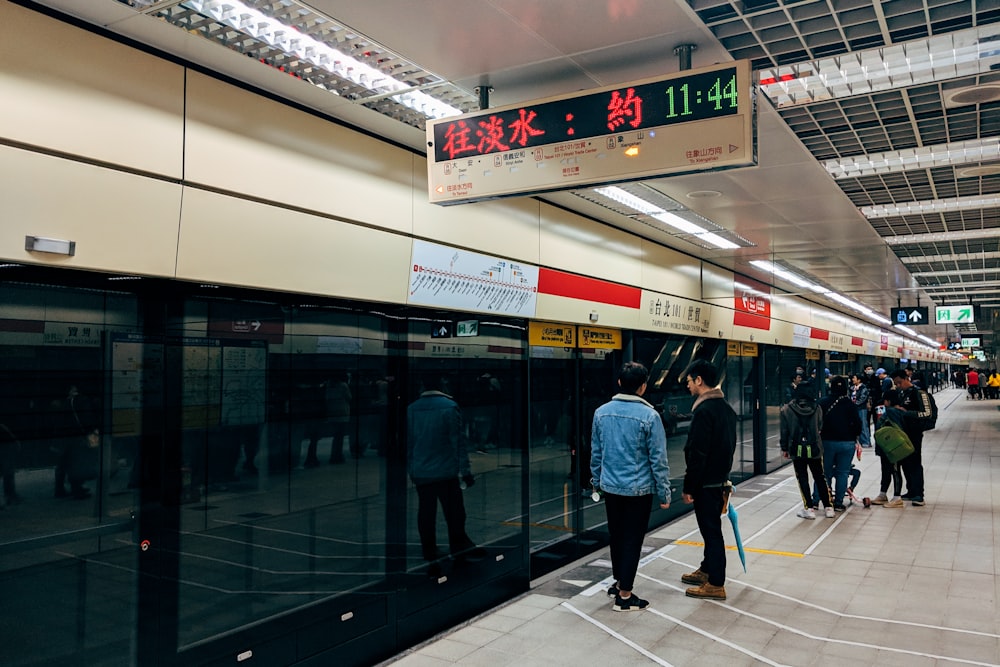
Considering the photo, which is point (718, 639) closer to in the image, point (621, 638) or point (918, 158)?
point (621, 638)

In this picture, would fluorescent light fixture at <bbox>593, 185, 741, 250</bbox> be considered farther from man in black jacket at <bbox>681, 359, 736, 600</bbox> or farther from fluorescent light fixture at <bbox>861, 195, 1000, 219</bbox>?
man in black jacket at <bbox>681, 359, 736, 600</bbox>

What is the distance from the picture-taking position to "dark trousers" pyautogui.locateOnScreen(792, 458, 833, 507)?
7.39 m

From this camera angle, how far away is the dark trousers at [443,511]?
4.42 m

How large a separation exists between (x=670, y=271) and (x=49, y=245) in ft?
20.6

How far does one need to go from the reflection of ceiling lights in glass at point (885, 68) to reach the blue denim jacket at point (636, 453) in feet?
6.37

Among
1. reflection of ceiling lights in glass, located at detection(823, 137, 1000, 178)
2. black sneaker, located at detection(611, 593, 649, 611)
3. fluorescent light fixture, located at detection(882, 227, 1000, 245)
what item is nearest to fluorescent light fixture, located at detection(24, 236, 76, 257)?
black sneaker, located at detection(611, 593, 649, 611)

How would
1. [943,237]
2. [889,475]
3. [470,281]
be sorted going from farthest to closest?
[889,475], [943,237], [470,281]

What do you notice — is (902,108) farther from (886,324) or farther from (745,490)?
(886,324)

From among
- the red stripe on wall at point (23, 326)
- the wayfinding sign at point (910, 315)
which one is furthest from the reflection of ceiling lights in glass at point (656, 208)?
the wayfinding sign at point (910, 315)

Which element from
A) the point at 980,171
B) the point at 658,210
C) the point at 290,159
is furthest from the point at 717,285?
the point at 290,159

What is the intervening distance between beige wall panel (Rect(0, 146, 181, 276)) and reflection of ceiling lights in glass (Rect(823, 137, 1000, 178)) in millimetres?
4184

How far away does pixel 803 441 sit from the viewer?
7.36 m

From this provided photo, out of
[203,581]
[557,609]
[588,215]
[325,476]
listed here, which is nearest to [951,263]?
[588,215]

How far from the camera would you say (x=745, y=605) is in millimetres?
4750
